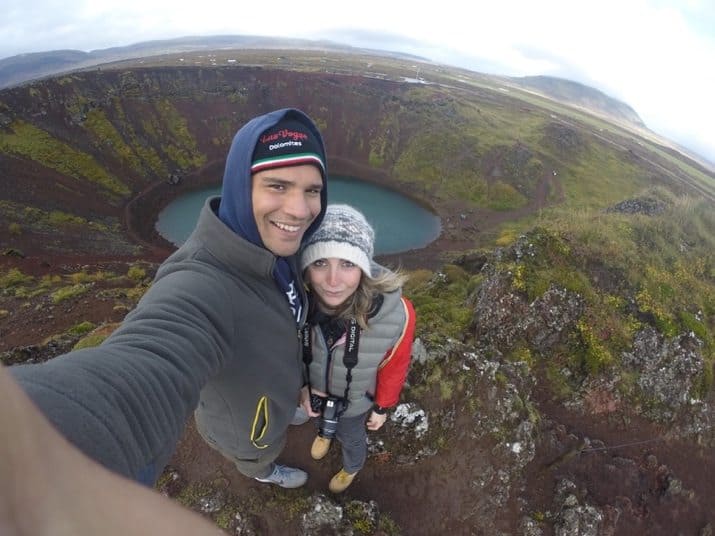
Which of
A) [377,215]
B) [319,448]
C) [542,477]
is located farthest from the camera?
[377,215]

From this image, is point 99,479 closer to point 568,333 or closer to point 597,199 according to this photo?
point 568,333

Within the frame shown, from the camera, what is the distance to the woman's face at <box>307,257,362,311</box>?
3.99 m

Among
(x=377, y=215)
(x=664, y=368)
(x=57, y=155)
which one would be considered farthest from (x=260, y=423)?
(x=57, y=155)

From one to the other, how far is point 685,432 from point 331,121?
68166 mm

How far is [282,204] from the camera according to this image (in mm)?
3197

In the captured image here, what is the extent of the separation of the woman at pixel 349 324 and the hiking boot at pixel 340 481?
2.02 m

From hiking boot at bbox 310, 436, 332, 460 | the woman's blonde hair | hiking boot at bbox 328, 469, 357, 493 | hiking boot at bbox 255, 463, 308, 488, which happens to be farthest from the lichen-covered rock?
the woman's blonde hair

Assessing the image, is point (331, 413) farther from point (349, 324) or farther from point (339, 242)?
point (339, 242)

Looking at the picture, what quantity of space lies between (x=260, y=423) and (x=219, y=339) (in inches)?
64.7

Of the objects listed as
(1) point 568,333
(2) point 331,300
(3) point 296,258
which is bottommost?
(1) point 568,333

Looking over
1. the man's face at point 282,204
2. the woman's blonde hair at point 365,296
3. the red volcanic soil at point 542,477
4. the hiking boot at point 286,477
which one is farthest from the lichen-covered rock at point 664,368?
the man's face at point 282,204

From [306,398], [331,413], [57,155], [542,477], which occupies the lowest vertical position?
[57,155]

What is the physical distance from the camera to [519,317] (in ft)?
36.3

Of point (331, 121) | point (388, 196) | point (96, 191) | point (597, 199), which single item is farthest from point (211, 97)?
point (597, 199)
